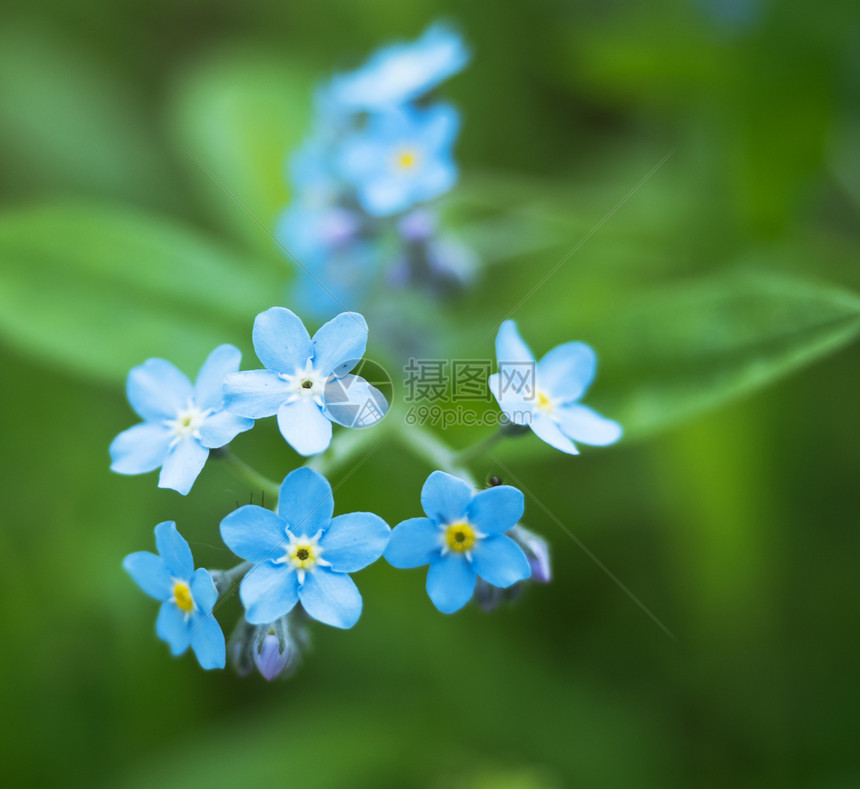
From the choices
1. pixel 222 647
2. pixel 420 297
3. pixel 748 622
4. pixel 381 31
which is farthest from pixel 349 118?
pixel 748 622

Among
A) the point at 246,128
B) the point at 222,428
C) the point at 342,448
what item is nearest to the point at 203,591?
the point at 222,428

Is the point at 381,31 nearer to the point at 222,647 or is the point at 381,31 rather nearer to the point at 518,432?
the point at 518,432

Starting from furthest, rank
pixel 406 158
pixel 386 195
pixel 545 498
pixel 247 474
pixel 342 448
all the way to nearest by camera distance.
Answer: pixel 545 498
pixel 406 158
pixel 386 195
pixel 342 448
pixel 247 474

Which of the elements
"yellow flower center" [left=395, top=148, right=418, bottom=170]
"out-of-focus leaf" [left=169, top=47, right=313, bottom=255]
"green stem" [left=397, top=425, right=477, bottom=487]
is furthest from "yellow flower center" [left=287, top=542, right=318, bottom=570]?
"out-of-focus leaf" [left=169, top=47, right=313, bottom=255]

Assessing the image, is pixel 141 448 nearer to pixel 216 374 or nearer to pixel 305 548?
pixel 216 374

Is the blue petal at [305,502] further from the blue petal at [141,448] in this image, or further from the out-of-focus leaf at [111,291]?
the out-of-focus leaf at [111,291]
